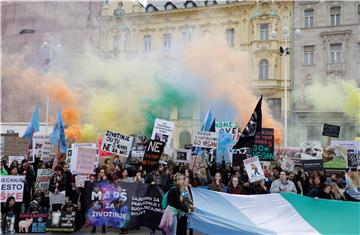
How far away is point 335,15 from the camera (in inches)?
1367

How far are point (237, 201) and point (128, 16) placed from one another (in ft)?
111

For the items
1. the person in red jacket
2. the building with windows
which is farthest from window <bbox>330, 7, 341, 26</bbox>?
the person in red jacket

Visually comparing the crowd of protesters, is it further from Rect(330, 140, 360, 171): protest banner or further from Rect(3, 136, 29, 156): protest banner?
Rect(330, 140, 360, 171): protest banner

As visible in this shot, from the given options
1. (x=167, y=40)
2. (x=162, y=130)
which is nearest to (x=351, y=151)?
(x=162, y=130)

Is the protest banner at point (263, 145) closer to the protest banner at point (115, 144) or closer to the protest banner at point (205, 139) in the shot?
the protest banner at point (205, 139)

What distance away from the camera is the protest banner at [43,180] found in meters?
10.7

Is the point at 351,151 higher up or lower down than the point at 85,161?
higher up

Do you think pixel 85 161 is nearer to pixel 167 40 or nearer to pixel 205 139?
pixel 205 139

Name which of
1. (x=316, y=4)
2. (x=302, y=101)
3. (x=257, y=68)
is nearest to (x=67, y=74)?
(x=257, y=68)

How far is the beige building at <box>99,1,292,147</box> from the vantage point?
34.8 m

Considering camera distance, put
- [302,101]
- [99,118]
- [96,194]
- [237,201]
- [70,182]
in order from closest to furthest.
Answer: [237,201] → [96,194] → [70,182] → [99,118] → [302,101]

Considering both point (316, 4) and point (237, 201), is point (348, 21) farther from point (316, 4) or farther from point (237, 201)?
point (237, 201)

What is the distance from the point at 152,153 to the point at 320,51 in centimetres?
2732

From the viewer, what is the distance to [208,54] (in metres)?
31.5
